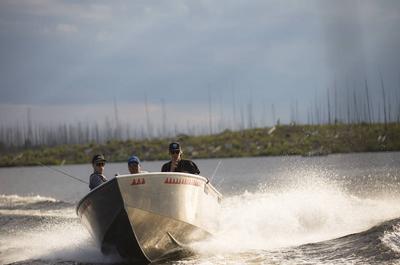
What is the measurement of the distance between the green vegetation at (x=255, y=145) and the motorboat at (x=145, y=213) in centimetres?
7078

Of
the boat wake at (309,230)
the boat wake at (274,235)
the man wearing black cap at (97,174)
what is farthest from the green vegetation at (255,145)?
the man wearing black cap at (97,174)

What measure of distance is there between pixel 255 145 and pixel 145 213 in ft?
310

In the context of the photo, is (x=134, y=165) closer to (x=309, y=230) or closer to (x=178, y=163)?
(x=178, y=163)

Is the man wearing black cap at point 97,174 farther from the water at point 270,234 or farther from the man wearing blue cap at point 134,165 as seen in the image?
the water at point 270,234

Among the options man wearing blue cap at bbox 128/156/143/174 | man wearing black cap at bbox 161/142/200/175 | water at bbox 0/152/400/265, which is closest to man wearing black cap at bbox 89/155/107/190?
man wearing blue cap at bbox 128/156/143/174

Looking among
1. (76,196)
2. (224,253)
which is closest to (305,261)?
(224,253)

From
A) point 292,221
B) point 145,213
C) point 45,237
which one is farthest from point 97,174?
point 292,221

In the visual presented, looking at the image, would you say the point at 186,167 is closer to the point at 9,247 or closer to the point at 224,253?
the point at 224,253

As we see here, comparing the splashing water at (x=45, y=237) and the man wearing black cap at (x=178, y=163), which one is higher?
the man wearing black cap at (x=178, y=163)

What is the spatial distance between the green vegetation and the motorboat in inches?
2787

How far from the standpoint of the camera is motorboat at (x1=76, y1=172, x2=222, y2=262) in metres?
13.0

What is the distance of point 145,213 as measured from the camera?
43.3ft

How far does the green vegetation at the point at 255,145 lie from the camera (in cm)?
8931

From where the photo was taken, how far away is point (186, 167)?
47.7ft
